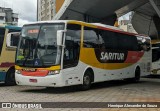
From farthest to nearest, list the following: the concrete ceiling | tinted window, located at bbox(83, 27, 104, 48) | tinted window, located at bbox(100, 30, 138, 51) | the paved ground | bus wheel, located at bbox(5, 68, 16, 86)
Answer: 1. the concrete ceiling
2. tinted window, located at bbox(100, 30, 138, 51)
3. bus wheel, located at bbox(5, 68, 16, 86)
4. tinted window, located at bbox(83, 27, 104, 48)
5. the paved ground

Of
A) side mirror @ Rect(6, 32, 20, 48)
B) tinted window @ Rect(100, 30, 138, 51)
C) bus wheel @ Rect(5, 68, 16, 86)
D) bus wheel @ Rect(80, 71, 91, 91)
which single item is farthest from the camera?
tinted window @ Rect(100, 30, 138, 51)

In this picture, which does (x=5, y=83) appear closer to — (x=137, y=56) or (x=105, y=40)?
(x=105, y=40)

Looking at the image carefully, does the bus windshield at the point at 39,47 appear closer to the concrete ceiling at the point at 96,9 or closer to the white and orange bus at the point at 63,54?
the white and orange bus at the point at 63,54

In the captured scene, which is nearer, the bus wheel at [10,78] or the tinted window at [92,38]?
the tinted window at [92,38]

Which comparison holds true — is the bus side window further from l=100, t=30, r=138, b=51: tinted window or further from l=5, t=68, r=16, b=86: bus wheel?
l=5, t=68, r=16, b=86: bus wheel

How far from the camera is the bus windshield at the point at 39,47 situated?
50.9ft

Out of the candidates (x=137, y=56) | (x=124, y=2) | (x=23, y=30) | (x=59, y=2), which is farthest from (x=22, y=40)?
(x=59, y=2)

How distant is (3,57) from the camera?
18.8 meters

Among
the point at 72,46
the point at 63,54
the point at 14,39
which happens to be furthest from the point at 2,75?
the point at 63,54

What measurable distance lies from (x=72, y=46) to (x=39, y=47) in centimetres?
133

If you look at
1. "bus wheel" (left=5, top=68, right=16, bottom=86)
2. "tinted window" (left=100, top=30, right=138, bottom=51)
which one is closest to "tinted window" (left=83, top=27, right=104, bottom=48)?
"tinted window" (left=100, top=30, right=138, bottom=51)

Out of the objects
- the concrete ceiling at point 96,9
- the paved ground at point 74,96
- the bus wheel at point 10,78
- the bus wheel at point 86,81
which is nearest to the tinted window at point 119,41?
the bus wheel at point 86,81

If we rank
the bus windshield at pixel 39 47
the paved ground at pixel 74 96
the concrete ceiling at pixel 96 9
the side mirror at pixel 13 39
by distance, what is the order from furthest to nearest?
the concrete ceiling at pixel 96 9 < the side mirror at pixel 13 39 < the bus windshield at pixel 39 47 < the paved ground at pixel 74 96

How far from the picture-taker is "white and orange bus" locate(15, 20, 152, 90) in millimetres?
15461
